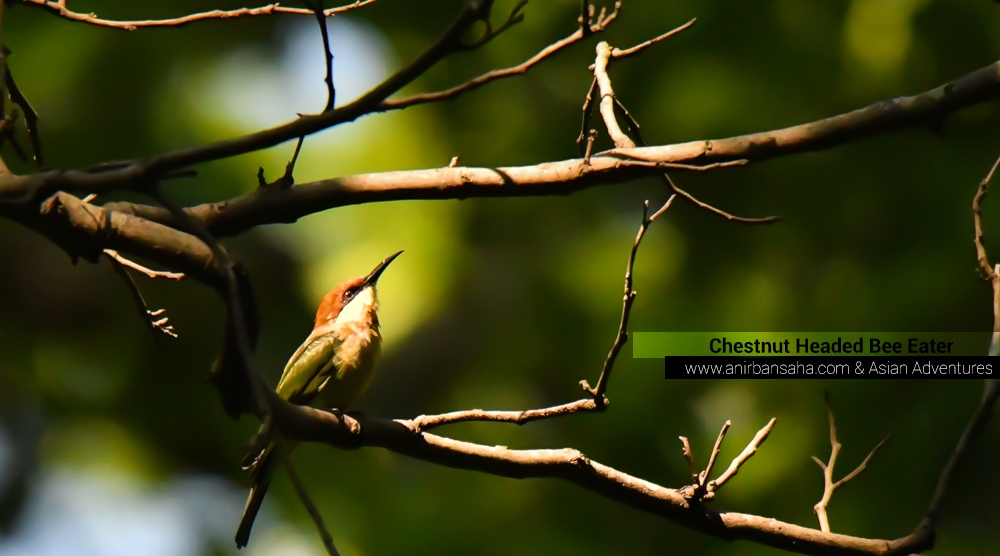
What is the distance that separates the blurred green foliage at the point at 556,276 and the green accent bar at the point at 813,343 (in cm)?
47

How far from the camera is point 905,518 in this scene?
5871mm

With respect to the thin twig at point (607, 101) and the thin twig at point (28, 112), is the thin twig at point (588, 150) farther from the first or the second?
the thin twig at point (28, 112)

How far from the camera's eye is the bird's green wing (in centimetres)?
425

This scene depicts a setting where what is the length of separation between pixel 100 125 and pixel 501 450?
5.94m

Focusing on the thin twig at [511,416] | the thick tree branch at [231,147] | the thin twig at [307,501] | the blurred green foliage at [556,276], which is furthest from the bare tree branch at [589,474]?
the blurred green foliage at [556,276]

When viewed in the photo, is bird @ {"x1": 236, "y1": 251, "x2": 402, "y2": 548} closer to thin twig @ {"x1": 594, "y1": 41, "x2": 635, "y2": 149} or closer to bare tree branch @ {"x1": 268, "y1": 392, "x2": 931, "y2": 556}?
bare tree branch @ {"x1": 268, "y1": 392, "x2": 931, "y2": 556}

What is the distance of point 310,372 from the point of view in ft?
14.0

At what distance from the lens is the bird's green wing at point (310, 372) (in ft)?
14.0

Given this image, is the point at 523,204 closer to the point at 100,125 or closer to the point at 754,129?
the point at 754,129

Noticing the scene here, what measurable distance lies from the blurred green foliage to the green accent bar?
0.47m

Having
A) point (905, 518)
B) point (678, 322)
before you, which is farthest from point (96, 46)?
point (905, 518)

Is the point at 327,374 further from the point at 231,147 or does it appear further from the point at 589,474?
the point at 231,147

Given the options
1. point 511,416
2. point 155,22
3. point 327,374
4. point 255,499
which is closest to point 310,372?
point 327,374

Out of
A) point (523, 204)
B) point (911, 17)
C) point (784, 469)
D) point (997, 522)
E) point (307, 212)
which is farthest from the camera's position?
point (523, 204)
